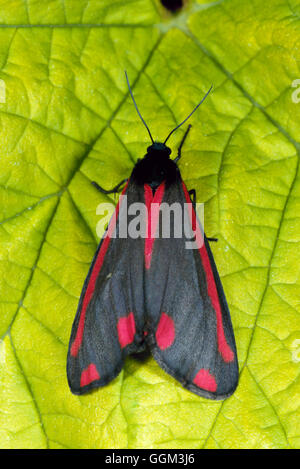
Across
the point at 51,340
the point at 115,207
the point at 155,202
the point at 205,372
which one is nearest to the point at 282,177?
the point at 155,202

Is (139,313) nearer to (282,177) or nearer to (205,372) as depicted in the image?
(205,372)

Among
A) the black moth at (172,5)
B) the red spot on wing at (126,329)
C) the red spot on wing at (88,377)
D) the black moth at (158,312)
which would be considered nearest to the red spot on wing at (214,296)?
the black moth at (158,312)

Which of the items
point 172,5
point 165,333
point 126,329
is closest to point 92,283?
point 126,329

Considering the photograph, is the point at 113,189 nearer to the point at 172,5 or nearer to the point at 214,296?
the point at 214,296

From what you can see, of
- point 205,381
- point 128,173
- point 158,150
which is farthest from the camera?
point 128,173

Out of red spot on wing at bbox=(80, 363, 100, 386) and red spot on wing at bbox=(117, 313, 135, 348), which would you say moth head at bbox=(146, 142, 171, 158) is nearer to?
red spot on wing at bbox=(117, 313, 135, 348)

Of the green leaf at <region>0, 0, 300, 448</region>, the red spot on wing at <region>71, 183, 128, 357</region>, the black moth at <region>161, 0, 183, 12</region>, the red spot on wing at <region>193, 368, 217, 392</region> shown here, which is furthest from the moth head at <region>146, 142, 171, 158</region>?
the red spot on wing at <region>193, 368, 217, 392</region>
